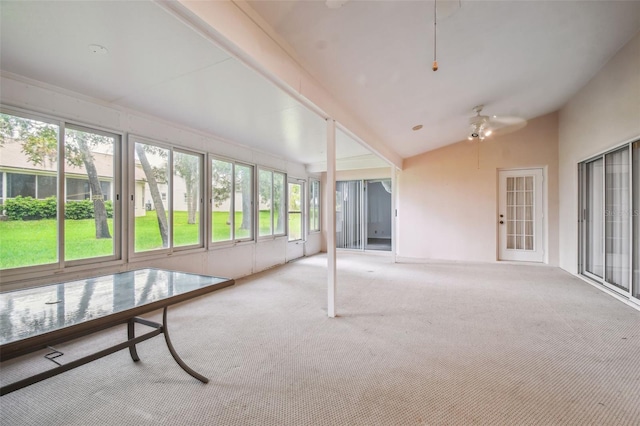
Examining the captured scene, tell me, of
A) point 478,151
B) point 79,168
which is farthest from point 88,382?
point 478,151

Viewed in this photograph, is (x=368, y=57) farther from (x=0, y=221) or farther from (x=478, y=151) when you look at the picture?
(x=478, y=151)

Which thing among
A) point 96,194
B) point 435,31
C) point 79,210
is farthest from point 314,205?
point 435,31

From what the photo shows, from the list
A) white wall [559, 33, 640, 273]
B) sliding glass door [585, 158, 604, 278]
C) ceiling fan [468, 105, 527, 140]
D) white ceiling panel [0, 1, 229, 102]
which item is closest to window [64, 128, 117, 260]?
white ceiling panel [0, 1, 229, 102]

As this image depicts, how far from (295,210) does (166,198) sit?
11.6 ft

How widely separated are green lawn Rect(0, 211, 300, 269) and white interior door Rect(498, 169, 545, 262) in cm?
660

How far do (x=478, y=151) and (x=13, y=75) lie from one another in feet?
24.9

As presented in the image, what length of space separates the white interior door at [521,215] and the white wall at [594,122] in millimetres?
418

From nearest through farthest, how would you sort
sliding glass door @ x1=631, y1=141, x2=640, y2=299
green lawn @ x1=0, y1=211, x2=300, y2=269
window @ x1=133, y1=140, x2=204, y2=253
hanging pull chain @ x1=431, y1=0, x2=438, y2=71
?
1. hanging pull chain @ x1=431, y1=0, x2=438, y2=71
2. green lawn @ x1=0, y1=211, x2=300, y2=269
3. sliding glass door @ x1=631, y1=141, x2=640, y2=299
4. window @ x1=133, y1=140, x2=204, y2=253

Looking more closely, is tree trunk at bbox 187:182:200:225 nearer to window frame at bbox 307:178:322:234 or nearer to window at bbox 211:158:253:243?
window at bbox 211:158:253:243

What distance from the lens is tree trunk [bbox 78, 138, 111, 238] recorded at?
10.1 feet

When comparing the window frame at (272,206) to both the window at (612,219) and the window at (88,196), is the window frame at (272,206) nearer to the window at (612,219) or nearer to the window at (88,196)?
Answer: the window at (88,196)

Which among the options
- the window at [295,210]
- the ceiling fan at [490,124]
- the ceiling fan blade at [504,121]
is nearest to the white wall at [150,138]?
the window at [295,210]

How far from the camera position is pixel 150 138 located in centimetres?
365

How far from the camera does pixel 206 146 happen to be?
4.48m
